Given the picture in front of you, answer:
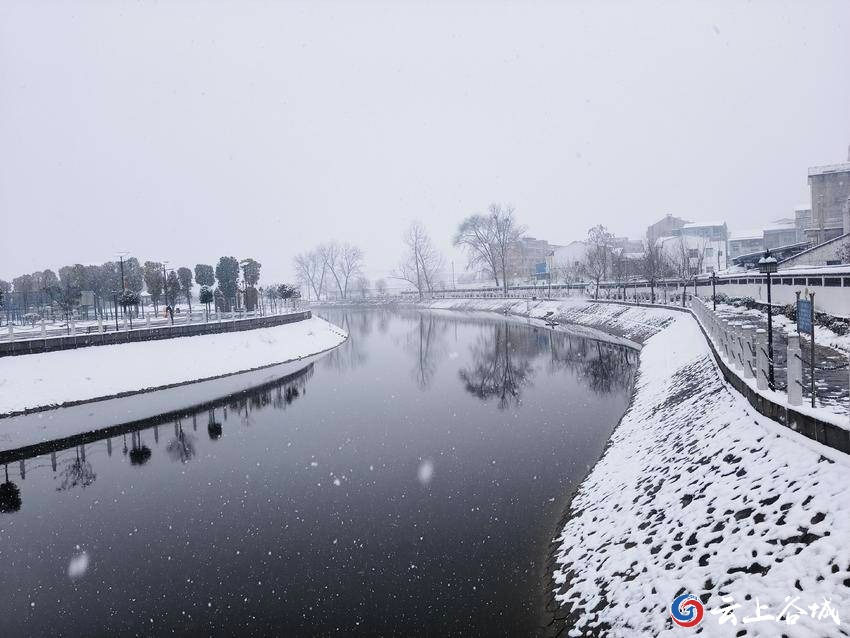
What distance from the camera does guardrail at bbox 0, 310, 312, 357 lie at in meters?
22.1

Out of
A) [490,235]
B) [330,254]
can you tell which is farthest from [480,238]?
[330,254]

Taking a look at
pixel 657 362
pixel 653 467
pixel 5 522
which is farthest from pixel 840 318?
pixel 5 522

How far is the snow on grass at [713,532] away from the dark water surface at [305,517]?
103 cm

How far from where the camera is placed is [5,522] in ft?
36.4

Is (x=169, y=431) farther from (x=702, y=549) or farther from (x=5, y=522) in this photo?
(x=702, y=549)

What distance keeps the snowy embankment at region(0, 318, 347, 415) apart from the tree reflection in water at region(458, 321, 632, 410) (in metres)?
14.6

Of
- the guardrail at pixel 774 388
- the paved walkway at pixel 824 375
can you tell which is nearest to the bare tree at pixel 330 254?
the paved walkway at pixel 824 375

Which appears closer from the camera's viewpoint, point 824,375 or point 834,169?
point 824,375

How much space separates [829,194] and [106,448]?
83143 millimetres

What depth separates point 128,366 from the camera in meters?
24.8

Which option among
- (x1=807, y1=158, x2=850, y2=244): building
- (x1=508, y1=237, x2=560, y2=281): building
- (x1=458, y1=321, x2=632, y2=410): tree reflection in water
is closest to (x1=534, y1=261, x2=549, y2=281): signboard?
(x1=508, y1=237, x2=560, y2=281): building

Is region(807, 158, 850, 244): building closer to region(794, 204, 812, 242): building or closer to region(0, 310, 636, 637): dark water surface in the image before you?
region(794, 204, 812, 242): building

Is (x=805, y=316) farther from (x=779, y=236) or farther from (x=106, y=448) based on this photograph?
(x=779, y=236)

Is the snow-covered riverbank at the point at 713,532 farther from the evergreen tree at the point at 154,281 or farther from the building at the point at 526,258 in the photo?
the building at the point at 526,258
